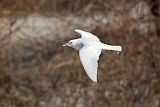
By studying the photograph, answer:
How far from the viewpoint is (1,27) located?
9.13ft

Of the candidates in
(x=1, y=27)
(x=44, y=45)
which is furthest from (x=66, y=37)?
(x=1, y=27)

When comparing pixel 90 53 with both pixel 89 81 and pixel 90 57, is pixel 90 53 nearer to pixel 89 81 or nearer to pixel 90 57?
pixel 90 57

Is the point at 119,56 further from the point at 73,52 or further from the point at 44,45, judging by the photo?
the point at 44,45

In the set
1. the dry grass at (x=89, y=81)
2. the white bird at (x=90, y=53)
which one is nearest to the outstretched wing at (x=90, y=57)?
the white bird at (x=90, y=53)

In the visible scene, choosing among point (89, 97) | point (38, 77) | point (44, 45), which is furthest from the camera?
point (44, 45)

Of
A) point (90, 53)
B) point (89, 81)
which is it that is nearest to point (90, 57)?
point (90, 53)

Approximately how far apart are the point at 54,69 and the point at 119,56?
0.31m

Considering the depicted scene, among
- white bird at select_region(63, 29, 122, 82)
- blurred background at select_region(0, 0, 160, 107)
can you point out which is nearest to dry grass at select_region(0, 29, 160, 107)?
blurred background at select_region(0, 0, 160, 107)

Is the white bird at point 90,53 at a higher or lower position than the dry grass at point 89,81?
higher

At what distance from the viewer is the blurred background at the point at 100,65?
107 inches

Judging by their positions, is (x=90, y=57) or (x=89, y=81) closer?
(x=90, y=57)

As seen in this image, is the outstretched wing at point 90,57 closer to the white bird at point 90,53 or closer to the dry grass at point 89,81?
the white bird at point 90,53

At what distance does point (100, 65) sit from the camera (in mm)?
2793

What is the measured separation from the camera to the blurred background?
271 cm
